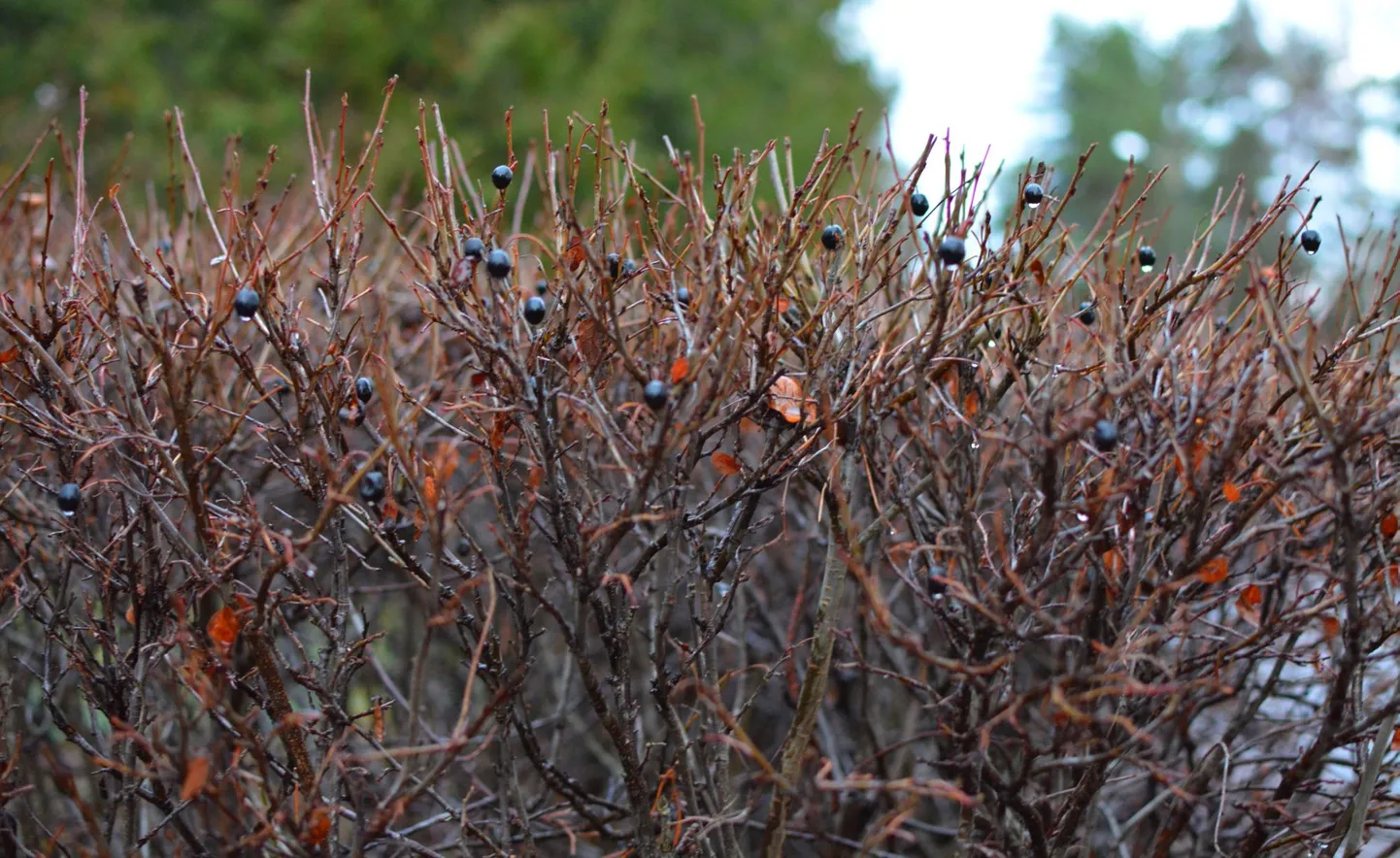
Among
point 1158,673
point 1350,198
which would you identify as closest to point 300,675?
point 1158,673

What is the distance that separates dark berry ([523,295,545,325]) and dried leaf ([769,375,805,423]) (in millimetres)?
561

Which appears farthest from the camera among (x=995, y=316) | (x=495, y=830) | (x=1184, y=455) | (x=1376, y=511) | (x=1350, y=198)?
(x=1350, y=198)

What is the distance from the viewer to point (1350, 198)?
24.2m

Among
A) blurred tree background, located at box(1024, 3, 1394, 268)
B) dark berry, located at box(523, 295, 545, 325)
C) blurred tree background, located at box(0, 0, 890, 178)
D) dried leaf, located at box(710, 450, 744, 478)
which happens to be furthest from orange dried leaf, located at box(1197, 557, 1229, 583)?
blurred tree background, located at box(1024, 3, 1394, 268)

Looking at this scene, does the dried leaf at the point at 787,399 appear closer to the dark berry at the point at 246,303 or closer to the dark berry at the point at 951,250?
the dark berry at the point at 951,250

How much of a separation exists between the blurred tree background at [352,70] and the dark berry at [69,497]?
7.90 meters

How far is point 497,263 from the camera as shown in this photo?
6.81 ft

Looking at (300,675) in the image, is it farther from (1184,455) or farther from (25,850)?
(1184,455)

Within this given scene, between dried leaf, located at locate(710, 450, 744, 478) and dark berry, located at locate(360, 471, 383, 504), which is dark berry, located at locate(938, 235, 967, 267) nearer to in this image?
dried leaf, located at locate(710, 450, 744, 478)

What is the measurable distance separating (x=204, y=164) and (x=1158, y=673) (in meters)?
8.41

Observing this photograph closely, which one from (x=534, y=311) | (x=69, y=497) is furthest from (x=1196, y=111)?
(x=69, y=497)

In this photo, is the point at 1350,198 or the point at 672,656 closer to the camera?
the point at 672,656

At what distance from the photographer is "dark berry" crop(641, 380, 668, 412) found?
2008mm

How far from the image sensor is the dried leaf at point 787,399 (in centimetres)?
228
